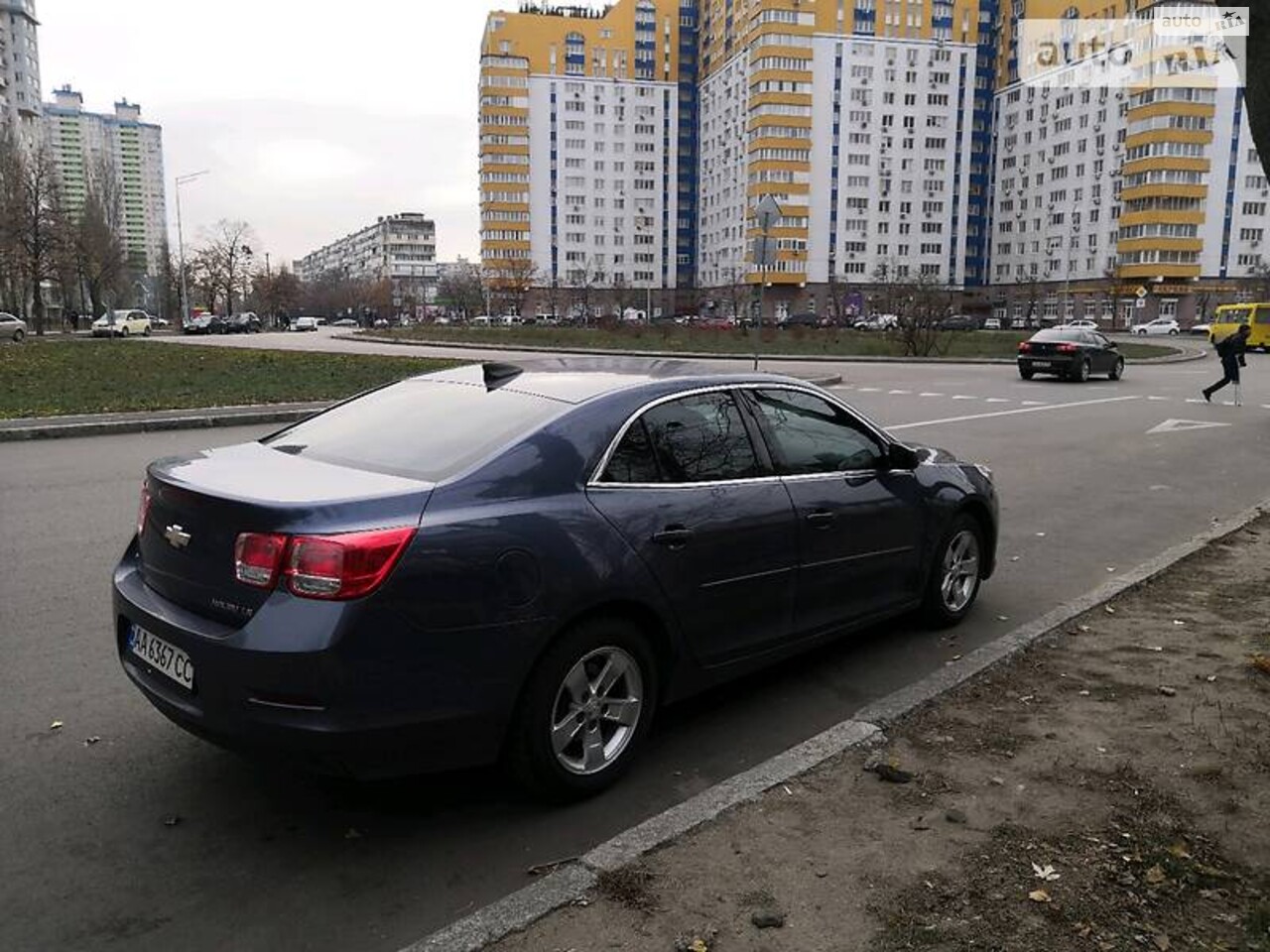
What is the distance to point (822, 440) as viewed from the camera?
15.7 ft

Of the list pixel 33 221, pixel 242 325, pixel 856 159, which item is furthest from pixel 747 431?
pixel 856 159

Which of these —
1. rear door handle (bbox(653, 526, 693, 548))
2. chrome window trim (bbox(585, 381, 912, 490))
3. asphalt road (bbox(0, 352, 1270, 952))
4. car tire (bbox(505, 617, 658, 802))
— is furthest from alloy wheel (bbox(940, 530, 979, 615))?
car tire (bbox(505, 617, 658, 802))

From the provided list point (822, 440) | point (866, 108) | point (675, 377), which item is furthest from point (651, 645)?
point (866, 108)

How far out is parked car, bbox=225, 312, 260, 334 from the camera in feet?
234

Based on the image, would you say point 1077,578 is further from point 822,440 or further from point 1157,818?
point 1157,818

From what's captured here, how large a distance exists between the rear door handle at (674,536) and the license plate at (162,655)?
1.64 metres

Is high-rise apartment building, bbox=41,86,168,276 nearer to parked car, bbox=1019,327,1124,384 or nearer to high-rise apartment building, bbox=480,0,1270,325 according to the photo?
high-rise apartment building, bbox=480,0,1270,325

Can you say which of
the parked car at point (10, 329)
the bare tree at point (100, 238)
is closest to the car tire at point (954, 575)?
the parked car at point (10, 329)

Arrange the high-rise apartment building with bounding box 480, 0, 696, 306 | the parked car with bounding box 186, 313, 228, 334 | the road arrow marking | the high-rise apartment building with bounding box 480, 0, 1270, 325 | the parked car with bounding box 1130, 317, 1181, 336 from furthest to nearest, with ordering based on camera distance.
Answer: the high-rise apartment building with bounding box 480, 0, 696, 306 < the high-rise apartment building with bounding box 480, 0, 1270, 325 < the parked car with bounding box 1130, 317, 1181, 336 < the parked car with bounding box 186, 313, 228, 334 < the road arrow marking

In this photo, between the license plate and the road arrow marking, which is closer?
the license plate

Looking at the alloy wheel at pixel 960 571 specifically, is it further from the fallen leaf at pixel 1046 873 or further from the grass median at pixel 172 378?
the grass median at pixel 172 378

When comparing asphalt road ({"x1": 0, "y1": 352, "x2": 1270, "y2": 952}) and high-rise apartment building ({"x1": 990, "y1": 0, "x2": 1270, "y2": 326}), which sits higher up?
high-rise apartment building ({"x1": 990, "y1": 0, "x2": 1270, "y2": 326})

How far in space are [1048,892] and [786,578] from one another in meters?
1.68

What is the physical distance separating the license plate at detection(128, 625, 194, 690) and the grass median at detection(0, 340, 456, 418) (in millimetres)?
12712
